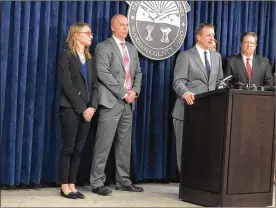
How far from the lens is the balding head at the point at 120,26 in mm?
3957

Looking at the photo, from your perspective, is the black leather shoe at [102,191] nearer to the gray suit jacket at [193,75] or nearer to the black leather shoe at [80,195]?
the black leather shoe at [80,195]

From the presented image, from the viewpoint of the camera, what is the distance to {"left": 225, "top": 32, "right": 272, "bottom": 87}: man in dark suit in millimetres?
4316

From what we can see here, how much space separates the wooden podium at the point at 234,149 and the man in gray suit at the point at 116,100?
740 millimetres

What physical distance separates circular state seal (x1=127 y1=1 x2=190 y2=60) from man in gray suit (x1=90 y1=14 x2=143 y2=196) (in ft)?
0.89

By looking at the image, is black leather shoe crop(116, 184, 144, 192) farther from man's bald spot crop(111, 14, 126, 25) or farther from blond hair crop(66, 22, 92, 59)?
man's bald spot crop(111, 14, 126, 25)

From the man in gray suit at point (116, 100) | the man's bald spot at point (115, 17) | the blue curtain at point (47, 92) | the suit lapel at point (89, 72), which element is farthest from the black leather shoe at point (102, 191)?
the man's bald spot at point (115, 17)

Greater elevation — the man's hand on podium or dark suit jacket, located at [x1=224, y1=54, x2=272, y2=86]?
dark suit jacket, located at [x1=224, y1=54, x2=272, y2=86]

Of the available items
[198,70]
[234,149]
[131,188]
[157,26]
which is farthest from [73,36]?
[234,149]

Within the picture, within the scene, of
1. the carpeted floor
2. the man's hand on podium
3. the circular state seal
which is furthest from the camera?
the circular state seal

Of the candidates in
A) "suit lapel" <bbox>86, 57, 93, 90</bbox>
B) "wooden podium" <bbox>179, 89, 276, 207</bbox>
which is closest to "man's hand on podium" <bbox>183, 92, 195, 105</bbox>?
"wooden podium" <bbox>179, 89, 276, 207</bbox>

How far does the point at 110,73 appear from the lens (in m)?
3.87

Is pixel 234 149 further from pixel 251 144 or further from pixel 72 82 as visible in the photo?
pixel 72 82

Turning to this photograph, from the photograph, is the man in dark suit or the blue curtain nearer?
the blue curtain

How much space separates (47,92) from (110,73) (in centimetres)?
57
